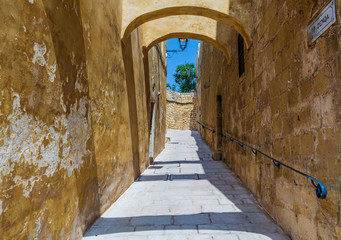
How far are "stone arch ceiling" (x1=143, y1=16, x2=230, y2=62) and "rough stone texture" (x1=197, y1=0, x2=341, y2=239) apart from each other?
1.91 m

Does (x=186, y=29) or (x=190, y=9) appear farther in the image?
(x=186, y=29)

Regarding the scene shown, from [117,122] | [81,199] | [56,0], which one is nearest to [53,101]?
[56,0]

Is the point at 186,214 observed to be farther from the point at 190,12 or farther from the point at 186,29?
the point at 186,29

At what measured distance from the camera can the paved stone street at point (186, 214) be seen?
87.0 inches

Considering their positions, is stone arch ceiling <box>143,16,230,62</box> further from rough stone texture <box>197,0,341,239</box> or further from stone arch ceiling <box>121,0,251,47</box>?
rough stone texture <box>197,0,341,239</box>

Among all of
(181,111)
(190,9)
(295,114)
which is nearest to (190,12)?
(190,9)

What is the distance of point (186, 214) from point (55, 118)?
1900 mm

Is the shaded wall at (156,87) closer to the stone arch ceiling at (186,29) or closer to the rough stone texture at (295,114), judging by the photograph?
the stone arch ceiling at (186,29)

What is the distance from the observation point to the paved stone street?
2.21m

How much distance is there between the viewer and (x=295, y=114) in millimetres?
2047

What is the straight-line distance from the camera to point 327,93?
157 cm

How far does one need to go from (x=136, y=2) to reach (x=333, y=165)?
12.5 feet

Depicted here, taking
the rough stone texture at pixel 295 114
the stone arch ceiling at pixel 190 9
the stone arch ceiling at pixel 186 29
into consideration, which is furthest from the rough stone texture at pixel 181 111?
the rough stone texture at pixel 295 114

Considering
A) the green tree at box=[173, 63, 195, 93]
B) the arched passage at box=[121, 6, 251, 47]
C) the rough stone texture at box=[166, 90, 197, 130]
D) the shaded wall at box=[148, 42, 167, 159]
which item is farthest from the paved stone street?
the green tree at box=[173, 63, 195, 93]
